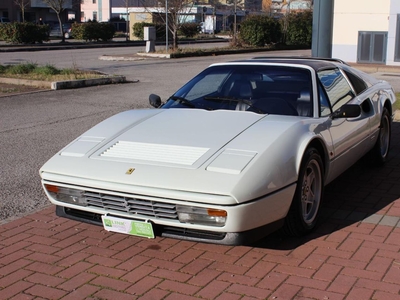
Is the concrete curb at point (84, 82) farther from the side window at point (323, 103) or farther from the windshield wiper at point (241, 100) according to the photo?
the side window at point (323, 103)

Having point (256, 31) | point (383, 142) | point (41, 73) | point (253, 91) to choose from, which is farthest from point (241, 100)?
point (256, 31)

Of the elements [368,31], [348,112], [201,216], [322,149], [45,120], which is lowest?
[45,120]

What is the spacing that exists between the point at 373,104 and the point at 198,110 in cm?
226

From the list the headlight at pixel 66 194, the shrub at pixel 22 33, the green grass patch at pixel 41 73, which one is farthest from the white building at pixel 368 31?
the shrub at pixel 22 33

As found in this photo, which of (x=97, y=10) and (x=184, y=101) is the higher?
(x=97, y=10)

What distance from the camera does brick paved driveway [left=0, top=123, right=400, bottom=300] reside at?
3.85 metres

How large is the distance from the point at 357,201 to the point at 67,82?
1020cm

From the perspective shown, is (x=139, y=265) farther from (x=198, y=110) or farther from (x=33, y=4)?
(x=33, y=4)

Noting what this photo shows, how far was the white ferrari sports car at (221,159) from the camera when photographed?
397cm

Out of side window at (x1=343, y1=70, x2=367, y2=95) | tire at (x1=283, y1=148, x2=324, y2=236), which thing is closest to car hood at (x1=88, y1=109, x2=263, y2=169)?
tire at (x1=283, y1=148, x2=324, y2=236)

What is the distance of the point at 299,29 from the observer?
125 feet

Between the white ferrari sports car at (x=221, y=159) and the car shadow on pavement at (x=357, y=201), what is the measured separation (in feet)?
0.62

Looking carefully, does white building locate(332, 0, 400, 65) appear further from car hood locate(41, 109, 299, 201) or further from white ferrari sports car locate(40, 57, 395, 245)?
car hood locate(41, 109, 299, 201)

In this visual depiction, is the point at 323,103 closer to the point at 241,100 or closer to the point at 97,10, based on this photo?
the point at 241,100
